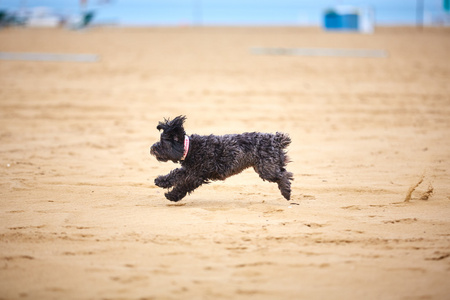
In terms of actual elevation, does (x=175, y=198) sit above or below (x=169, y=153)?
below

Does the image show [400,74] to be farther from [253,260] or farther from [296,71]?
[253,260]

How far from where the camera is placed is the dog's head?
19.9ft

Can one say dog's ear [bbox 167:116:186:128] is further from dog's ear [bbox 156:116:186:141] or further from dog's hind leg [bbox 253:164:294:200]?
dog's hind leg [bbox 253:164:294:200]

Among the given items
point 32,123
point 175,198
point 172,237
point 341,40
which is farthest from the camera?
point 341,40

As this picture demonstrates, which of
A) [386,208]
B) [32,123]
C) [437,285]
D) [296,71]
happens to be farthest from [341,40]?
[437,285]

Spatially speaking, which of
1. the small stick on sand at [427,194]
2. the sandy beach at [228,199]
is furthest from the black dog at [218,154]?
the small stick on sand at [427,194]

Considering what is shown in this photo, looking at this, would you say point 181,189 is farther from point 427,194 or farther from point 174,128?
point 427,194

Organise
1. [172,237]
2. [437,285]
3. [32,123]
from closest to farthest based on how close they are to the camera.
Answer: [437,285]
[172,237]
[32,123]

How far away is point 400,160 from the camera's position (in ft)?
27.1

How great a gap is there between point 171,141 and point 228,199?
1020mm

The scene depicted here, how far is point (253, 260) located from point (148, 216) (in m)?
1.55

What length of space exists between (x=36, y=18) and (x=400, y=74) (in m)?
36.1

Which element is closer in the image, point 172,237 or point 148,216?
point 172,237

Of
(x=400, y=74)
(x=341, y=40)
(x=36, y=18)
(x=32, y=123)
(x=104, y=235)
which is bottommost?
(x=104, y=235)
